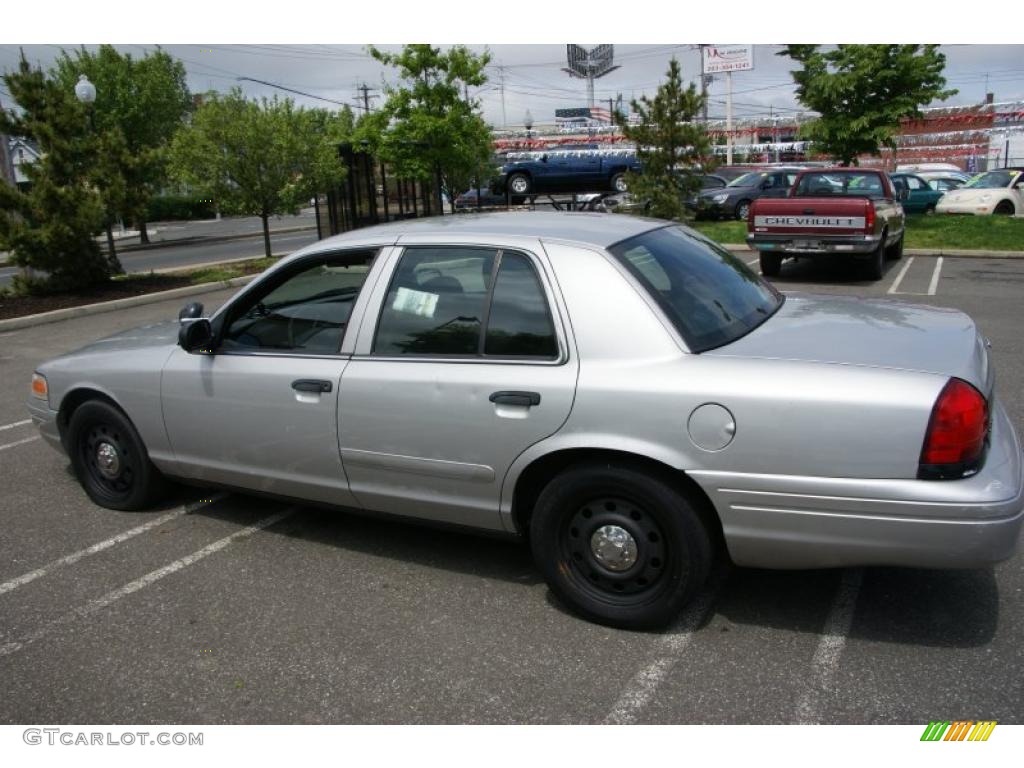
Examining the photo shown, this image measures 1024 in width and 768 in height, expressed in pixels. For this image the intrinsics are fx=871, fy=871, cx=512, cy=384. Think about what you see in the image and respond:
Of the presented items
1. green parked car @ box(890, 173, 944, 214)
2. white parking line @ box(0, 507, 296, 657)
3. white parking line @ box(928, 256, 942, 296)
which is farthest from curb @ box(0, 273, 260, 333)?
green parked car @ box(890, 173, 944, 214)

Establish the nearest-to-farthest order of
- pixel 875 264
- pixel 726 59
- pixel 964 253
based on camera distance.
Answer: pixel 875 264, pixel 964 253, pixel 726 59

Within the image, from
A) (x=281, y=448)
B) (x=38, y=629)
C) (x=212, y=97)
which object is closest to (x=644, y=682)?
(x=281, y=448)

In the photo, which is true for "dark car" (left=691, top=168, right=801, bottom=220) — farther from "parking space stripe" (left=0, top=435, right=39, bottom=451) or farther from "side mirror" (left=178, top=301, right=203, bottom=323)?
"side mirror" (left=178, top=301, right=203, bottom=323)

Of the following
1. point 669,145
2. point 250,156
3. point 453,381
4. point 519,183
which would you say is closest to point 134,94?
point 519,183

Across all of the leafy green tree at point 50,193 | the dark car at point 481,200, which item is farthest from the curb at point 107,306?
the dark car at point 481,200

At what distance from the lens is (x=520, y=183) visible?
25875 millimetres

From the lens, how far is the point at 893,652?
328cm

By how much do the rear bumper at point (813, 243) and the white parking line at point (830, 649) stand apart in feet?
31.2

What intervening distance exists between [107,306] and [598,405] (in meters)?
12.2

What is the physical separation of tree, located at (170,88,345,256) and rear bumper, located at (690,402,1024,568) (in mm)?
15232

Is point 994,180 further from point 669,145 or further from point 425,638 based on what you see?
point 425,638

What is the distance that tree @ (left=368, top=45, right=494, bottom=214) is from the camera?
58.7ft

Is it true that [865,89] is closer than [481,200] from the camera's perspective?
Yes

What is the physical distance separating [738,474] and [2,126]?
49.3 ft
